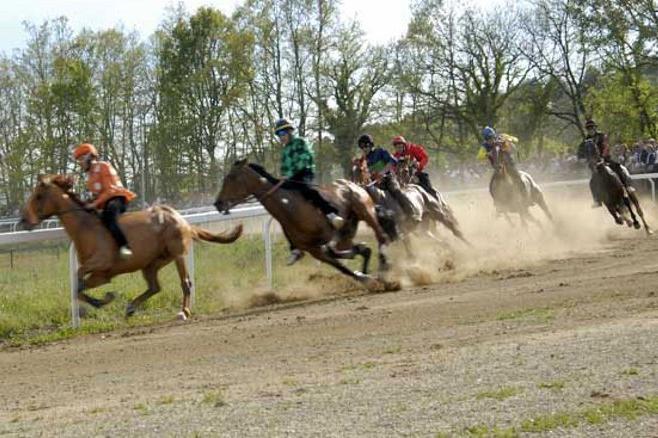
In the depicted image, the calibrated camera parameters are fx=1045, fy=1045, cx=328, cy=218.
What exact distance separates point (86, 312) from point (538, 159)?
36424 mm

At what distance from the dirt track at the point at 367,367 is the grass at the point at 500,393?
1.2 inches

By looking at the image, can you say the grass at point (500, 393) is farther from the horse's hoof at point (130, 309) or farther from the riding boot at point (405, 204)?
the riding boot at point (405, 204)

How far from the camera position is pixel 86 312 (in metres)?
14.1

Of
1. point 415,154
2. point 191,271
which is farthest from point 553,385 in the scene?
point 415,154

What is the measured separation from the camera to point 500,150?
2119 cm

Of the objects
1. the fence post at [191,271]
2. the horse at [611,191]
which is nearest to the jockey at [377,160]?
the fence post at [191,271]

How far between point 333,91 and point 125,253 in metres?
31.8

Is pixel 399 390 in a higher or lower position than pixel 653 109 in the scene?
lower

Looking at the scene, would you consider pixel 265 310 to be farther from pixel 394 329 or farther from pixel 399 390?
pixel 399 390

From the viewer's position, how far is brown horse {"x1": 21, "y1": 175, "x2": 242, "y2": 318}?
13.5 meters

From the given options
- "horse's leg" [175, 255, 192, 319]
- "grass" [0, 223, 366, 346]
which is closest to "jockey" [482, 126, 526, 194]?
"grass" [0, 223, 366, 346]

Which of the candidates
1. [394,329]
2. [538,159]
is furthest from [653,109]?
[394,329]

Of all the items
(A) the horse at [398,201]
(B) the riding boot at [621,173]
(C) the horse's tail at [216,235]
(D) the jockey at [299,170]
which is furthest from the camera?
(B) the riding boot at [621,173]

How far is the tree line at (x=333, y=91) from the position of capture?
146 ft
